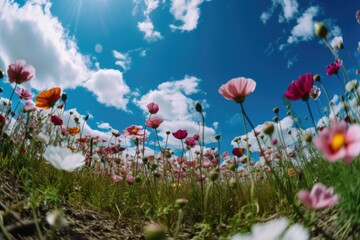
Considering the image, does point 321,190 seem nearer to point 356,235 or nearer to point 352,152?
point 352,152

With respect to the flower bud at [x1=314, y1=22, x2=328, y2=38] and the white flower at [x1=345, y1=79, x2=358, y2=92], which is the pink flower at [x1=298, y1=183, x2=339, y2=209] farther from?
the white flower at [x1=345, y1=79, x2=358, y2=92]

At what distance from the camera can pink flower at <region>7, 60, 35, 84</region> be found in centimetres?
235

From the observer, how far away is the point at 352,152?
2.42 feet

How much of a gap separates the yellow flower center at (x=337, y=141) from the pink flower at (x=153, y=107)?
232cm

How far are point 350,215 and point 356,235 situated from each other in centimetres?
8

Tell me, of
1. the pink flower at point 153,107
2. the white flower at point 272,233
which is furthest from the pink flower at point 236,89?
the pink flower at point 153,107

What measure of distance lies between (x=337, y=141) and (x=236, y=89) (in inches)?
37.5

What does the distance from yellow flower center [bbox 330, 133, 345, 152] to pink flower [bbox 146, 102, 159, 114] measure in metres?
2.32

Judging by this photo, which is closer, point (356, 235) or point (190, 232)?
point (356, 235)

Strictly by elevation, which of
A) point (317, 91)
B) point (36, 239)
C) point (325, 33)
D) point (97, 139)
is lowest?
point (36, 239)

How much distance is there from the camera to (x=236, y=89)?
171 cm

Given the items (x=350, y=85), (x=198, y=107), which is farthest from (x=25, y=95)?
(x=350, y=85)

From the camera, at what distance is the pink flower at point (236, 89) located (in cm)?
170

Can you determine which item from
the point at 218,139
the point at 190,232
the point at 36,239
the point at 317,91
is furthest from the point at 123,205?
the point at 317,91
